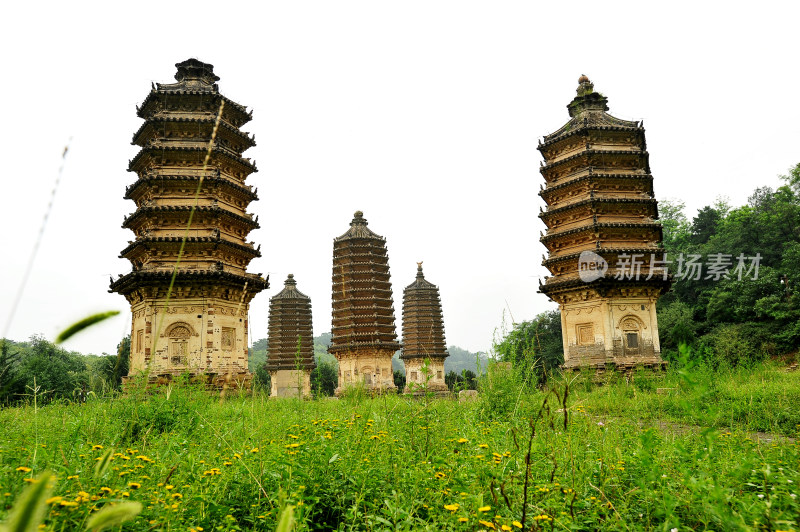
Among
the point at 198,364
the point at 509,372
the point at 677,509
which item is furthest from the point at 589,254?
the point at 677,509

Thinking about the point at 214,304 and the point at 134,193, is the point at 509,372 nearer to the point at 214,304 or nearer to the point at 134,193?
the point at 214,304

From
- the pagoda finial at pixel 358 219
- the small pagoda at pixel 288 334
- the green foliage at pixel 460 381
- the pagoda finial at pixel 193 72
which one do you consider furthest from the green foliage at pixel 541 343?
the small pagoda at pixel 288 334

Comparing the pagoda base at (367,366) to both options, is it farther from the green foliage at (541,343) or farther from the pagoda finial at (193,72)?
the pagoda finial at (193,72)

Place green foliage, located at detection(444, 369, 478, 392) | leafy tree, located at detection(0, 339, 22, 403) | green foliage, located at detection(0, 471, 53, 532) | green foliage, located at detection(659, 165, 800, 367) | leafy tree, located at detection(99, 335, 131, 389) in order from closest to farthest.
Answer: green foliage, located at detection(0, 471, 53, 532) → leafy tree, located at detection(0, 339, 22, 403) → leafy tree, located at detection(99, 335, 131, 389) → green foliage, located at detection(444, 369, 478, 392) → green foliage, located at detection(659, 165, 800, 367)

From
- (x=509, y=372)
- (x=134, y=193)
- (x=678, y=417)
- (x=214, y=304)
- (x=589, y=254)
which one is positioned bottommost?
(x=678, y=417)

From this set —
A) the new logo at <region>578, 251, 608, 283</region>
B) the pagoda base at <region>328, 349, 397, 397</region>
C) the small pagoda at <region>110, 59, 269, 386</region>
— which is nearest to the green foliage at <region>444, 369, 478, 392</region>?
the pagoda base at <region>328, 349, 397, 397</region>

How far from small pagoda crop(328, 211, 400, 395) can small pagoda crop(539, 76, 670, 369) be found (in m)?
13.1

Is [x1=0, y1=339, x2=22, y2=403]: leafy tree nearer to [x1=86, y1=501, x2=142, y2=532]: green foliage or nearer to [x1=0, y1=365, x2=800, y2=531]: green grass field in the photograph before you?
[x1=0, y1=365, x2=800, y2=531]: green grass field

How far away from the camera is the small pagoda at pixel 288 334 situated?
38.5 meters

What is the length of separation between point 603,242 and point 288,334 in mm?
27846

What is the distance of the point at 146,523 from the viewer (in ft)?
9.53

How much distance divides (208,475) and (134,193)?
18.5 meters

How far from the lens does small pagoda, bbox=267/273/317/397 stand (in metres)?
38.5

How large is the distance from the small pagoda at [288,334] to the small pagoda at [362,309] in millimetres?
8406
